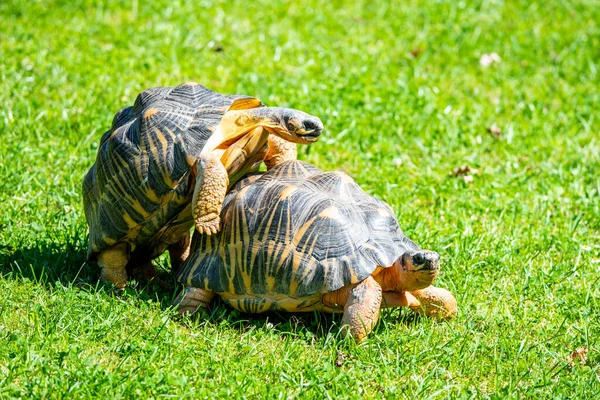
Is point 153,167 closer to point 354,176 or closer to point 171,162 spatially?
point 171,162

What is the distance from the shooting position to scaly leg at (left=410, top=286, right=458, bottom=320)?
5.11m

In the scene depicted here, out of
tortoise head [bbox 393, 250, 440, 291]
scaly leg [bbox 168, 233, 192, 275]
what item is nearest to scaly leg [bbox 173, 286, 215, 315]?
scaly leg [bbox 168, 233, 192, 275]

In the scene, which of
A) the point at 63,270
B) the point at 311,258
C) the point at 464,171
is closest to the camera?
the point at 311,258

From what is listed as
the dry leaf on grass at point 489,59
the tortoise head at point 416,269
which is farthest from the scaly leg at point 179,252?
the dry leaf on grass at point 489,59

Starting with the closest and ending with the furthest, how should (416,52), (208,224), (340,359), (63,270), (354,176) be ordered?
(340,359) < (208,224) < (63,270) < (354,176) < (416,52)

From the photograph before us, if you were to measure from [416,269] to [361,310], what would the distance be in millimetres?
382

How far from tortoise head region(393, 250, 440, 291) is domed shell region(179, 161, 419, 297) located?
0.10m

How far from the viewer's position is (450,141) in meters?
7.86

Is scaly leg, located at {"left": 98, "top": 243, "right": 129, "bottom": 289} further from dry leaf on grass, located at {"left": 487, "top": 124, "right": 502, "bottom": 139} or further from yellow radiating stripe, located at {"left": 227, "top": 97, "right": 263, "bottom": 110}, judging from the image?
dry leaf on grass, located at {"left": 487, "top": 124, "right": 502, "bottom": 139}

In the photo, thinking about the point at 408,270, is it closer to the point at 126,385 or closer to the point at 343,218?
the point at 343,218

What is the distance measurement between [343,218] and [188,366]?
1219 mm

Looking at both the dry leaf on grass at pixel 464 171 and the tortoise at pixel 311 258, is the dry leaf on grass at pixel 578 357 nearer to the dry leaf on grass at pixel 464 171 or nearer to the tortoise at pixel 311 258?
the tortoise at pixel 311 258

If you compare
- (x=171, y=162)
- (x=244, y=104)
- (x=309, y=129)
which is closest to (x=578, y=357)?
(x=309, y=129)

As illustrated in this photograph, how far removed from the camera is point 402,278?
16.0 ft
